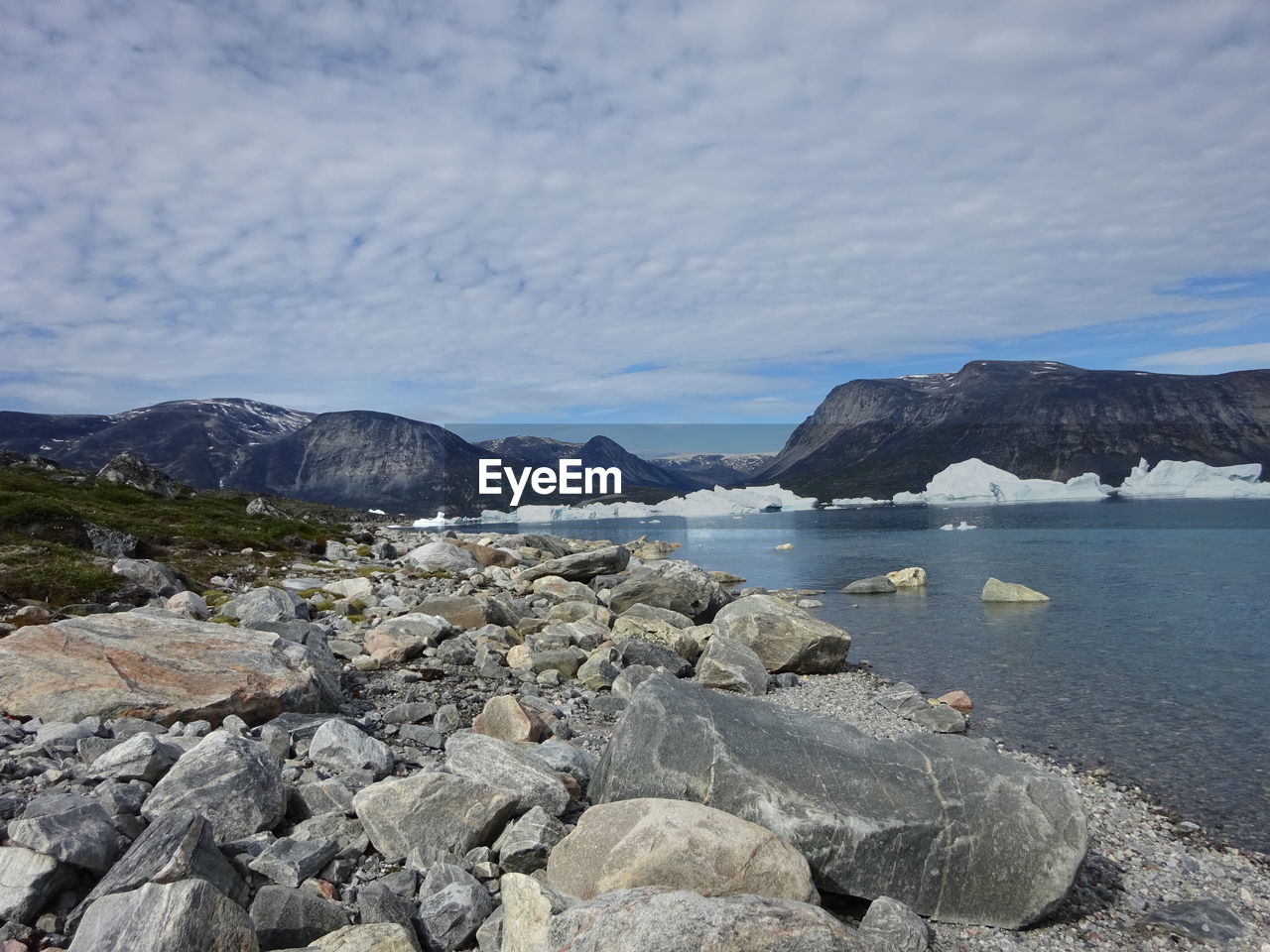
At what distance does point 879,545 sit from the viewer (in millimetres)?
61969

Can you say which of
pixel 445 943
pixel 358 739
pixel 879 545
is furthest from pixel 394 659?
pixel 879 545

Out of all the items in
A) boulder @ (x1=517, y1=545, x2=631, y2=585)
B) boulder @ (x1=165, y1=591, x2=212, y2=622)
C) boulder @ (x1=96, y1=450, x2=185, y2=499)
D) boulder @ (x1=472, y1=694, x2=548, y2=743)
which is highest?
boulder @ (x1=96, y1=450, x2=185, y2=499)

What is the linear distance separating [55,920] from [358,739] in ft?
11.1

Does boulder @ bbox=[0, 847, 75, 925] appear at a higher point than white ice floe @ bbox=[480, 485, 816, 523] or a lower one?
higher

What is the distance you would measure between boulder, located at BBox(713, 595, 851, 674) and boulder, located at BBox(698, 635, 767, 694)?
Answer: 1.50 metres

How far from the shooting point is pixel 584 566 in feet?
95.2

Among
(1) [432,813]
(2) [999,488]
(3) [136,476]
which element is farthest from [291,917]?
(2) [999,488]

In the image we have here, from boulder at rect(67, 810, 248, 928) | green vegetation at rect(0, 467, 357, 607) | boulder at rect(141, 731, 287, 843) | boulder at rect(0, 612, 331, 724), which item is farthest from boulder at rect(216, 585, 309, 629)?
boulder at rect(67, 810, 248, 928)

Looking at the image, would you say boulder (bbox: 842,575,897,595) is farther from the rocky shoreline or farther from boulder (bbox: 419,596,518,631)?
the rocky shoreline

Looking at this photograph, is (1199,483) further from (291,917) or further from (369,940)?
(291,917)

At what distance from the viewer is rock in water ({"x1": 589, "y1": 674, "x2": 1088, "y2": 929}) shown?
6215mm

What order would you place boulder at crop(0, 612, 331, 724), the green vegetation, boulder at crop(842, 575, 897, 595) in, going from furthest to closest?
boulder at crop(842, 575, 897, 595) < the green vegetation < boulder at crop(0, 612, 331, 724)

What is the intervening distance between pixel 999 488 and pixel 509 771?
158890 mm

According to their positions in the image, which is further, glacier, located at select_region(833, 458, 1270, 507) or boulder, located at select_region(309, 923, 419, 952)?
glacier, located at select_region(833, 458, 1270, 507)
